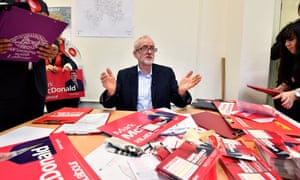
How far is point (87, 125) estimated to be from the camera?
1035 millimetres

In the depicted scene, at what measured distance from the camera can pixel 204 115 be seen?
1.23m

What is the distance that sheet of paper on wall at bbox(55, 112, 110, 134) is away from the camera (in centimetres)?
95

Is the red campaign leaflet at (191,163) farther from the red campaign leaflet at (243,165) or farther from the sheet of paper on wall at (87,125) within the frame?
the sheet of paper on wall at (87,125)

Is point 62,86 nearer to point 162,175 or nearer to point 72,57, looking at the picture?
point 72,57

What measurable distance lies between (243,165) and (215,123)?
1.49 ft

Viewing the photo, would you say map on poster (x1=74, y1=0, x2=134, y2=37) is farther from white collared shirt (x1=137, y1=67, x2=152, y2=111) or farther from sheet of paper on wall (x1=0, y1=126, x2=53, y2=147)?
sheet of paper on wall (x1=0, y1=126, x2=53, y2=147)

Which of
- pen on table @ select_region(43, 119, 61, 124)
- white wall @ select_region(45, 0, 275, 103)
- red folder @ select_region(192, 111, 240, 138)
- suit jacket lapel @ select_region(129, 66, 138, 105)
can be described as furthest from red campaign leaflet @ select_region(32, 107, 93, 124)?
white wall @ select_region(45, 0, 275, 103)

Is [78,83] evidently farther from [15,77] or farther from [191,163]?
[191,163]

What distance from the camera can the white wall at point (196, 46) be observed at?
217 centimetres

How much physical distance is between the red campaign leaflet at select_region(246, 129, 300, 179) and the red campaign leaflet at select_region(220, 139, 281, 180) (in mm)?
22

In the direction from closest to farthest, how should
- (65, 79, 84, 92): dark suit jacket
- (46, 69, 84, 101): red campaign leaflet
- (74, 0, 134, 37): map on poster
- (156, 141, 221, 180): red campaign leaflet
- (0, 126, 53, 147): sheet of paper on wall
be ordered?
→ (156, 141, 221, 180): red campaign leaflet → (0, 126, 53, 147): sheet of paper on wall → (46, 69, 84, 101): red campaign leaflet → (65, 79, 84, 92): dark suit jacket → (74, 0, 134, 37): map on poster

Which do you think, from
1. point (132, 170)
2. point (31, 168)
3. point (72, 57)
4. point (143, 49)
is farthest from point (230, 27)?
point (31, 168)

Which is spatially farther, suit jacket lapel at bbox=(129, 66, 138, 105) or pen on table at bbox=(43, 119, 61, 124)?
suit jacket lapel at bbox=(129, 66, 138, 105)

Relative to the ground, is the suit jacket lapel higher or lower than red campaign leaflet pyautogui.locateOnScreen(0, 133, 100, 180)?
higher
